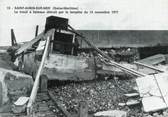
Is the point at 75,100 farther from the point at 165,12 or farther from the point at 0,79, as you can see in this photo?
the point at 165,12

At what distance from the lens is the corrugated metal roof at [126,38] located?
33.1 ft

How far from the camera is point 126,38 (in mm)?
10227

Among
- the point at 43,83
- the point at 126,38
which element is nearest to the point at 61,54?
the point at 43,83

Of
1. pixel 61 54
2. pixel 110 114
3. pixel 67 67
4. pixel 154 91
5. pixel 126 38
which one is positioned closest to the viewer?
pixel 110 114

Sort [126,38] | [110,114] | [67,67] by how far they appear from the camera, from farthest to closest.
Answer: [126,38], [67,67], [110,114]

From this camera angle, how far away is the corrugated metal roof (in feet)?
33.1

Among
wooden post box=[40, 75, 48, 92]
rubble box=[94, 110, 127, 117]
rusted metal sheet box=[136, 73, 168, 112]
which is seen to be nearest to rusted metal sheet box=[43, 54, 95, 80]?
wooden post box=[40, 75, 48, 92]

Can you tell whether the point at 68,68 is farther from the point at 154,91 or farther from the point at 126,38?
the point at 126,38

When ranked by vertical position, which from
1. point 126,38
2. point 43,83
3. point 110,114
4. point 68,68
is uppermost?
point 126,38

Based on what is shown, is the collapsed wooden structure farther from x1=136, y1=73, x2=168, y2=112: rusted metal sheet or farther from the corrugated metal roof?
the corrugated metal roof

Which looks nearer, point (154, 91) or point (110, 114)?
point (110, 114)

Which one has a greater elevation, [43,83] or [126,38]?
[126,38]

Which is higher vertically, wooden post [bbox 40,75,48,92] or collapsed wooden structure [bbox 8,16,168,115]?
collapsed wooden structure [bbox 8,16,168,115]

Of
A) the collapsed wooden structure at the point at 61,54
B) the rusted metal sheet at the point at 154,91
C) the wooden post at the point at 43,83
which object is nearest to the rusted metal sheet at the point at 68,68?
the collapsed wooden structure at the point at 61,54
